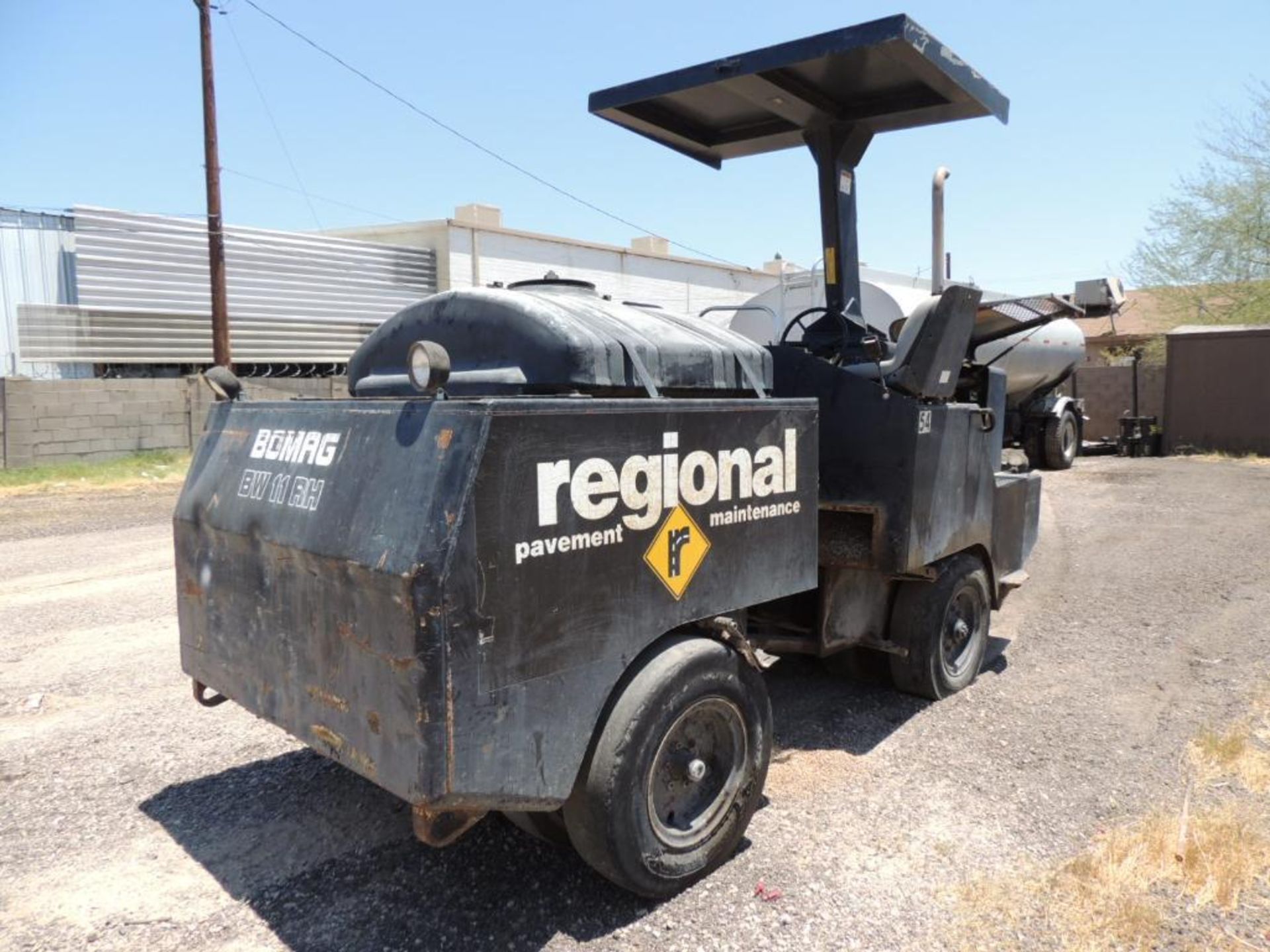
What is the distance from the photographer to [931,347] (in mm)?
4590

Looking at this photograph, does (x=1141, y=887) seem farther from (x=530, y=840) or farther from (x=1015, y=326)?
(x=1015, y=326)

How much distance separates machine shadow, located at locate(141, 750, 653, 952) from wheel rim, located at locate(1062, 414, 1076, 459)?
16058mm

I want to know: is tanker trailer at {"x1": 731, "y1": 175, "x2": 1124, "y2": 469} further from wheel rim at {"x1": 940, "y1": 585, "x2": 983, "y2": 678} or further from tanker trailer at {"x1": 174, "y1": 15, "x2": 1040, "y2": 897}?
wheel rim at {"x1": 940, "y1": 585, "x2": 983, "y2": 678}

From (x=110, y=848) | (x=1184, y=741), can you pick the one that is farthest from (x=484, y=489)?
(x=1184, y=741)

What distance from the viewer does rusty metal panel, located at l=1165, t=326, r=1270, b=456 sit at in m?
17.9

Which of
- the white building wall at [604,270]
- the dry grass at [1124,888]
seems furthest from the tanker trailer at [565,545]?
the white building wall at [604,270]

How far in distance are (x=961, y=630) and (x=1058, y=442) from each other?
13.2 m

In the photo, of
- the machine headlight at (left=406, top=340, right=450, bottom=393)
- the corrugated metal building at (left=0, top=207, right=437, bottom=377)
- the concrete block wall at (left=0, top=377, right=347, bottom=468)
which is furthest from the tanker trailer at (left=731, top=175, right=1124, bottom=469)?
the corrugated metal building at (left=0, top=207, right=437, bottom=377)

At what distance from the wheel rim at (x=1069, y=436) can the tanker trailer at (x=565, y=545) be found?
14.0 m

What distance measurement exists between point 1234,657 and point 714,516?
446cm

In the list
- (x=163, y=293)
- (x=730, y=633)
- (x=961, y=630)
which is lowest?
(x=961, y=630)

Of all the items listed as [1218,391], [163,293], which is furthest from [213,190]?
[1218,391]

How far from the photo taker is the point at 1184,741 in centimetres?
456

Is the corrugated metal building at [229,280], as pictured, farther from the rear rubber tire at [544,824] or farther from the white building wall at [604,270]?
the rear rubber tire at [544,824]
